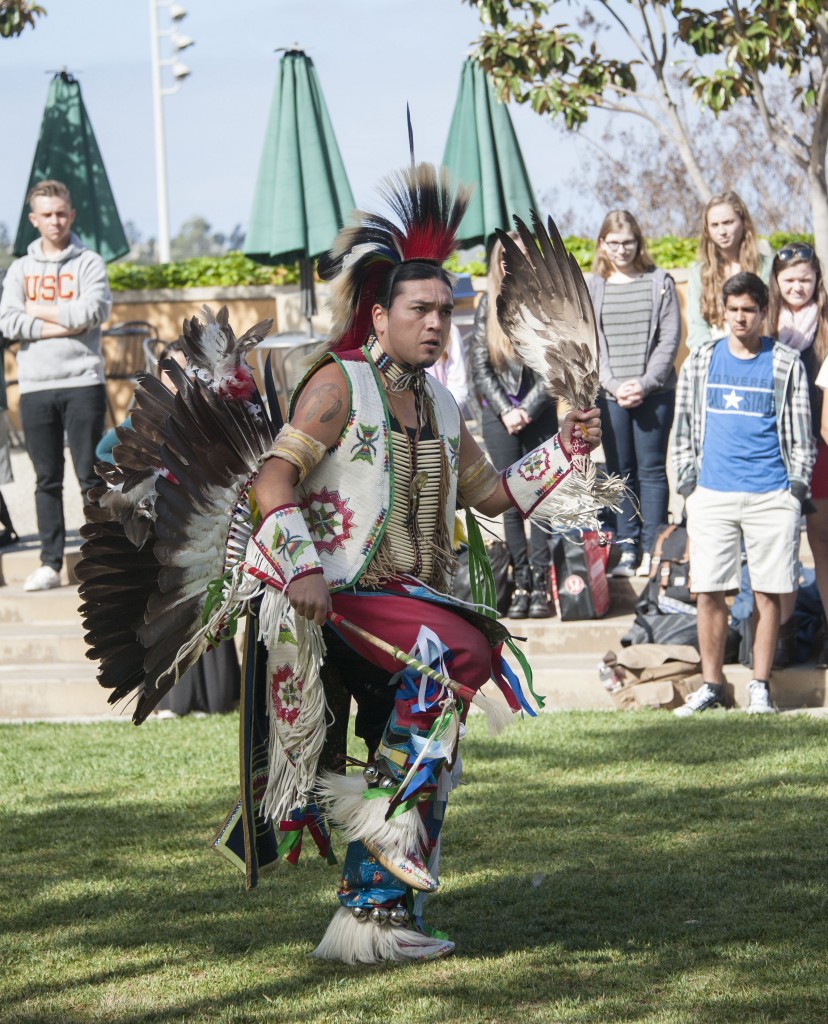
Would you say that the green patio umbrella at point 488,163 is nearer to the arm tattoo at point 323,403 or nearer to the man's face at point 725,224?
the man's face at point 725,224

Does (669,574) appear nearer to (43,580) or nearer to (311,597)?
(43,580)

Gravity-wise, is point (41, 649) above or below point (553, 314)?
below

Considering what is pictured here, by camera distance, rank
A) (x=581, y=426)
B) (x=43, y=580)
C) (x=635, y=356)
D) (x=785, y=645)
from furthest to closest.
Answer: (x=43, y=580) → (x=635, y=356) → (x=785, y=645) → (x=581, y=426)

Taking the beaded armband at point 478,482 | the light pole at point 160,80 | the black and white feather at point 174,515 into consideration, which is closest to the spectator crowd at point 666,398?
the beaded armband at point 478,482

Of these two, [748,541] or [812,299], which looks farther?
[812,299]

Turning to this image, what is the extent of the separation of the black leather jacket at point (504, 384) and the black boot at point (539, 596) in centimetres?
88

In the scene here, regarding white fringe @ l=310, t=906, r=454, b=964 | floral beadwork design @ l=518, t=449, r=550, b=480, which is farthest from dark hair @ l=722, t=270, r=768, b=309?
white fringe @ l=310, t=906, r=454, b=964

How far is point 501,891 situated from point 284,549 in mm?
1520

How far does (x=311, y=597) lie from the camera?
3.80 metres

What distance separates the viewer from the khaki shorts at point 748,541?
7000 millimetres

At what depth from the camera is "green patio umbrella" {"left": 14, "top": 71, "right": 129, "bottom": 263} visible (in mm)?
12727

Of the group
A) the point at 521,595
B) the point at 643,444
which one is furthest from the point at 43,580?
the point at 643,444

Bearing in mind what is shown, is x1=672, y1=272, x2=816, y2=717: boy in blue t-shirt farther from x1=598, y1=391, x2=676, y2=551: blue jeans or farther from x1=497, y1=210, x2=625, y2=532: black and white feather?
x1=497, y1=210, x2=625, y2=532: black and white feather

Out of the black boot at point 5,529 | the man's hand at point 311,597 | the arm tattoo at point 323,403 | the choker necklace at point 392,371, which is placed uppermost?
the choker necklace at point 392,371
